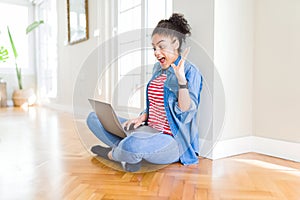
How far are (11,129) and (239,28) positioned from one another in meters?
1.86

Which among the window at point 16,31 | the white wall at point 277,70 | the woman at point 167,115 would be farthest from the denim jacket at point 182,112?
the window at point 16,31

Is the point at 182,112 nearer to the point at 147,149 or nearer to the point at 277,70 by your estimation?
the point at 147,149

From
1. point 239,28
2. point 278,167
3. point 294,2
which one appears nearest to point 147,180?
point 278,167

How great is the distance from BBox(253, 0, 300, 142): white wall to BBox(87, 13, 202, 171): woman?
0.43 metres

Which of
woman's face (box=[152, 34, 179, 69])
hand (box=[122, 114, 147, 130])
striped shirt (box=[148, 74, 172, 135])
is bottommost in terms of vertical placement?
hand (box=[122, 114, 147, 130])

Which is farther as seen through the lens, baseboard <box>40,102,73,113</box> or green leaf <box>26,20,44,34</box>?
green leaf <box>26,20,44,34</box>

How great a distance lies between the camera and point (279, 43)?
1465mm

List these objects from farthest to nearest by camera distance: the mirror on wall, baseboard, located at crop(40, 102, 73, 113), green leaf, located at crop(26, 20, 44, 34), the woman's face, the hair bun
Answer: green leaf, located at crop(26, 20, 44, 34) < baseboard, located at crop(40, 102, 73, 113) < the mirror on wall < the hair bun < the woman's face

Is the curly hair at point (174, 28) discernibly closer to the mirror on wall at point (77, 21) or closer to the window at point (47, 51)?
the mirror on wall at point (77, 21)

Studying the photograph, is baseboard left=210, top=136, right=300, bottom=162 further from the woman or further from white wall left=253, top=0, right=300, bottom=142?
the woman

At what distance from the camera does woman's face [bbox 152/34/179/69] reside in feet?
4.06

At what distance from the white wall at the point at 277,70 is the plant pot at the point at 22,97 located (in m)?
3.85

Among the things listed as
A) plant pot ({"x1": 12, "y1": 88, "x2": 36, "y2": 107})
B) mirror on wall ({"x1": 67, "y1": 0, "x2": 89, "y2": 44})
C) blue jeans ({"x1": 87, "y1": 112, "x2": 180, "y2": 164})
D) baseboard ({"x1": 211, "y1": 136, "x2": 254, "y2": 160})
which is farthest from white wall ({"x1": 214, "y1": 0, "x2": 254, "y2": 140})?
plant pot ({"x1": 12, "y1": 88, "x2": 36, "y2": 107})

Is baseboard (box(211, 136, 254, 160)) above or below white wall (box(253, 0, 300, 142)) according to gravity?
below
